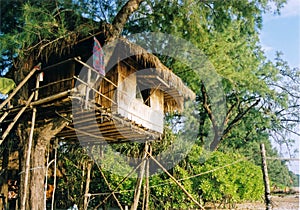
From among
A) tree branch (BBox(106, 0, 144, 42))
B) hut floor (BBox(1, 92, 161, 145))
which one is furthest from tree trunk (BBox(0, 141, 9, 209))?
tree branch (BBox(106, 0, 144, 42))

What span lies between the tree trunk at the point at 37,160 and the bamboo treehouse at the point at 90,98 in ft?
0.07

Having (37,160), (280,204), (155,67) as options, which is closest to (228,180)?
(280,204)

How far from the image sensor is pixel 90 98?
20.8 feet

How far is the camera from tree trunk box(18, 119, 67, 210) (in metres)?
6.45

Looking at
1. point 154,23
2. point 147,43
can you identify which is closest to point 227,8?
point 154,23

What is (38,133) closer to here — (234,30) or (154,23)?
(154,23)

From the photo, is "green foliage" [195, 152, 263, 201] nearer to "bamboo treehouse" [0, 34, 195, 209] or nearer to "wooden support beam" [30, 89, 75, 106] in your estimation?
"bamboo treehouse" [0, 34, 195, 209]

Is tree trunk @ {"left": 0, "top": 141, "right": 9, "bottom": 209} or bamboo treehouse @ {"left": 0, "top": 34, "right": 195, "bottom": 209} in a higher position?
bamboo treehouse @ {"left": 0, "top": 34, "right": 195, "bottom": 209}

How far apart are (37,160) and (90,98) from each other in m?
1.69

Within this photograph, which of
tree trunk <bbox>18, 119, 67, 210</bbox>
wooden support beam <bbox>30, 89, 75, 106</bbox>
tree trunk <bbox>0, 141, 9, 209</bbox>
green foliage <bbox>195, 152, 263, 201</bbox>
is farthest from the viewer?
green foliage <bbox>195, 152, 263, 201</bbox>

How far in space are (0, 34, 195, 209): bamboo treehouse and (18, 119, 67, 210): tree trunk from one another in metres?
0.02

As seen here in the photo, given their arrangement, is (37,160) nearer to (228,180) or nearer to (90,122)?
(90,122)

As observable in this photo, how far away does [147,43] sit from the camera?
11320 mm

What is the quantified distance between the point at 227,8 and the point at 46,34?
4904mm
